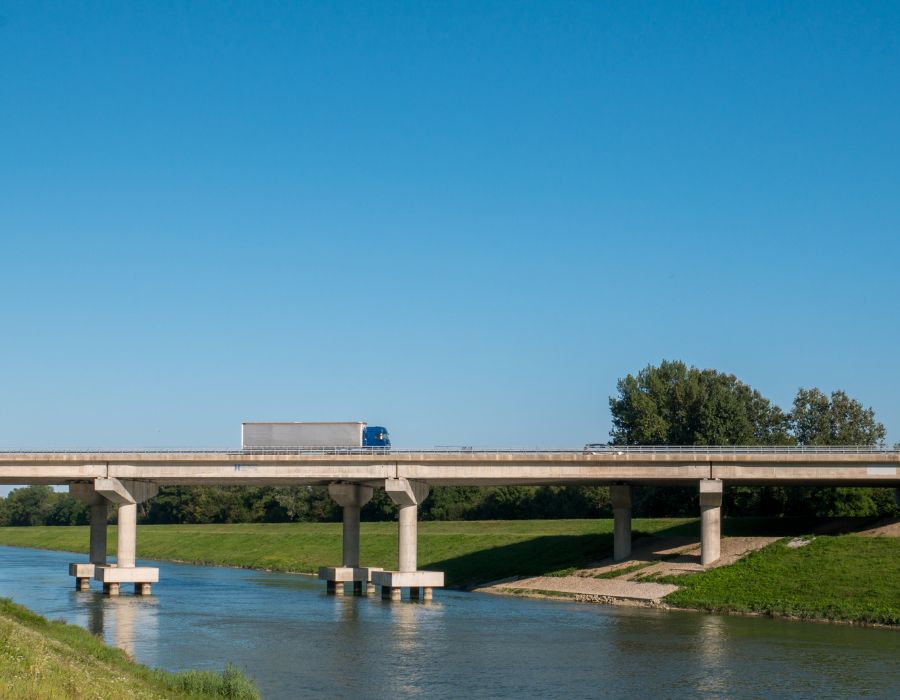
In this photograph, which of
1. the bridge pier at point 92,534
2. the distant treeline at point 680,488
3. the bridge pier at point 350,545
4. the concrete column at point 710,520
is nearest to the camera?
the concrete column at point 710,520

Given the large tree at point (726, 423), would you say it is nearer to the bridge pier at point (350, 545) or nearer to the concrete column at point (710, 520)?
the concrete column at point (710, 520)

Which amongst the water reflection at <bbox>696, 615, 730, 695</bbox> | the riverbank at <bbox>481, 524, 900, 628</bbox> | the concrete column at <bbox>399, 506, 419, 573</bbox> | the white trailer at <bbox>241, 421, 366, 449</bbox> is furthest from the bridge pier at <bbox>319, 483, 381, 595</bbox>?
the water reflection at <bbox>696, 615, 730, 695</bbox>

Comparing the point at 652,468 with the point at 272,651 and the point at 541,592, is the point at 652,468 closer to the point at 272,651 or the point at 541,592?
the point at 541,592

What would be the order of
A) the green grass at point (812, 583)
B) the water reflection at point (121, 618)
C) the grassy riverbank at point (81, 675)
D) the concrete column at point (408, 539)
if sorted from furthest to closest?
the concrete column at point (408, 539), the green grass at point (812, 583), the water reflection at point (121, 618), the grassy riverbank at point (81, 675)

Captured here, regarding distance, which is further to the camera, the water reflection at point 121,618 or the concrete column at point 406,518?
the concrete column at point 406,518

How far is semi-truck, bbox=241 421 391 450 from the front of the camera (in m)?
89.4

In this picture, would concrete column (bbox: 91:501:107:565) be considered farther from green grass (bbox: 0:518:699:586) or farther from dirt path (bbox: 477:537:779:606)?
dirt path (bbox: 477:537:779:606)

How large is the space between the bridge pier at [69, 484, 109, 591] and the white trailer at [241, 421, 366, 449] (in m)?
14.7

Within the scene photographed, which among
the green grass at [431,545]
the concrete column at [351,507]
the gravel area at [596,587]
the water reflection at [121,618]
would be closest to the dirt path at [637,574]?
the gravel area at [596,587]

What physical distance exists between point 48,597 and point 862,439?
351 ft

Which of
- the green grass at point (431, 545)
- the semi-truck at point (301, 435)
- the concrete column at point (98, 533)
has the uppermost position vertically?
the semi-truck at point (301, 435)

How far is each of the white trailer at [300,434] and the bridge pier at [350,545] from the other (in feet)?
16.3

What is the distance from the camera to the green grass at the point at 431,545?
102188 millimetres

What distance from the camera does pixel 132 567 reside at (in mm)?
86812
